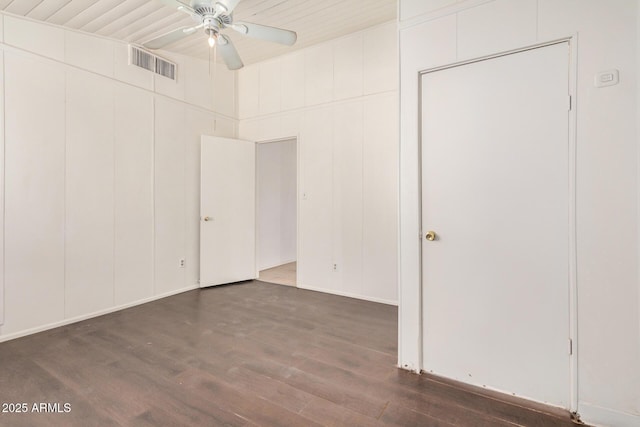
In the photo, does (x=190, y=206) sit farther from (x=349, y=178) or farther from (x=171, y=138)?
(x=349, y=178)

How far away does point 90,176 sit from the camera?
318 cm

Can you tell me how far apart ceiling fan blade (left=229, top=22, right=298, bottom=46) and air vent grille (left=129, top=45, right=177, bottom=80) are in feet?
5.86

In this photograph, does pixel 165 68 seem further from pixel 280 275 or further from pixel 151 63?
pixel 280 275

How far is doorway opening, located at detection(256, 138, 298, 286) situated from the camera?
5508mm

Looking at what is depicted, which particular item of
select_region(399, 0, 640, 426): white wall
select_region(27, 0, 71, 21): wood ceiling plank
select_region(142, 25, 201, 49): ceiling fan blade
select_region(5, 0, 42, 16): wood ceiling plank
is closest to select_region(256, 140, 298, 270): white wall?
select_region(142, 25, 201, 49): ceiling fan blade

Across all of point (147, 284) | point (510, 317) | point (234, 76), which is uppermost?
point (234, 76)

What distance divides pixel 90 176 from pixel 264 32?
229cm

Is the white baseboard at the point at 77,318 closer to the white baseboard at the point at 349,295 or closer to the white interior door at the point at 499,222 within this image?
the white baseboard at the point at 349,295

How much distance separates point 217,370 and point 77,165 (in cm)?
247

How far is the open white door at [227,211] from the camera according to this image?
4.23 m

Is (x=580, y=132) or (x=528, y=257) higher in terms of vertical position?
(x=580, y=132)

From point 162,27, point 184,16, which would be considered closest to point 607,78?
point 184,16

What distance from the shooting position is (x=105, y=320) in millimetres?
3111

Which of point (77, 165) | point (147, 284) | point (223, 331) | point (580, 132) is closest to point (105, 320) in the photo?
point (147, 284)
